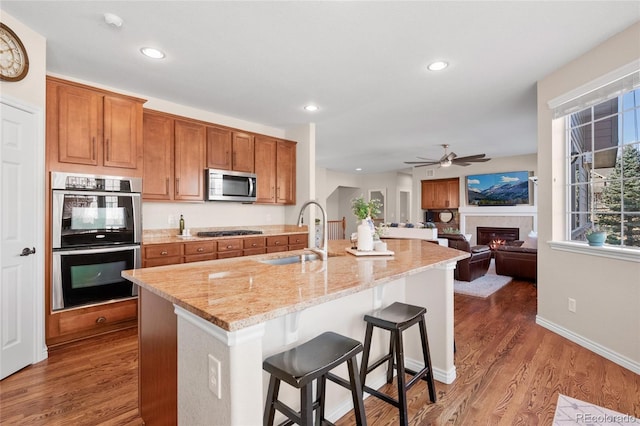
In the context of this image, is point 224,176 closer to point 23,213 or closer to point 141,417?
point 23,213

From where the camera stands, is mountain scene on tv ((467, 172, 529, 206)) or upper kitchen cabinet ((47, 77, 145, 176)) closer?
upper kitchen cabinet ((47, 77, 145, 176))

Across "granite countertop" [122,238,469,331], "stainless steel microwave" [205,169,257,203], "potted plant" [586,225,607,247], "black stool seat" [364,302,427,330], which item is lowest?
"black stool seat" [364,302,427,330]

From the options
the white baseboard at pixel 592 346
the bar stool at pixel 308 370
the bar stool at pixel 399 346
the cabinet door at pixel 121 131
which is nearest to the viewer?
the bar stool at pixel 308 370

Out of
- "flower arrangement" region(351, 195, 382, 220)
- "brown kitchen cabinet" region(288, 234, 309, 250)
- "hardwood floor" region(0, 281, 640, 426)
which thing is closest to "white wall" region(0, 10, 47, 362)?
"hardwood floor" region(0, 281, 640, 426)

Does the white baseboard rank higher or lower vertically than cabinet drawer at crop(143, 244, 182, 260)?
lower

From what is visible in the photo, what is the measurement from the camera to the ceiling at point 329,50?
6.78 feet

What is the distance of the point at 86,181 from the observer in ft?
9.19

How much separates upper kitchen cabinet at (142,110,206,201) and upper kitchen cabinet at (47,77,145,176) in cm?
32

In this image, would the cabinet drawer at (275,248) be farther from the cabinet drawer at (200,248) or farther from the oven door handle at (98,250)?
the oven door handle at (98,250)

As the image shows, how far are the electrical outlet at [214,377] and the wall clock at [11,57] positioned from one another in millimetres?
2562

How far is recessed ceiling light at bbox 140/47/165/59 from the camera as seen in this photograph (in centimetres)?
254

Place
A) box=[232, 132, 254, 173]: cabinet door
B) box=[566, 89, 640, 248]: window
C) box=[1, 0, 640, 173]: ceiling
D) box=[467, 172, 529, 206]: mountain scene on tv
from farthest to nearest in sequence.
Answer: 1. box=[467, 172, 529, 206]: mountain scene on tv
2. box=[232, 132, 254, 173]: cabinet door
3. box=[566, 89, 640, 248]: window
4. box=[1, 0, 640, 173]: ceiling

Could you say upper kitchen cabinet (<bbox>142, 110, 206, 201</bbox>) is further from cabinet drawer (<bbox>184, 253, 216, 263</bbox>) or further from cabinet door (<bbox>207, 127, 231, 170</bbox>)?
cabinet drawer (<bbox>184, 253, 216, 263</bbox>)

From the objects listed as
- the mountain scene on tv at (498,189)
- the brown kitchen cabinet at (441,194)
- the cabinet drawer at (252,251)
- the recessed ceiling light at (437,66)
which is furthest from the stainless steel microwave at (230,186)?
the mountain scene on tv at (498,189)
